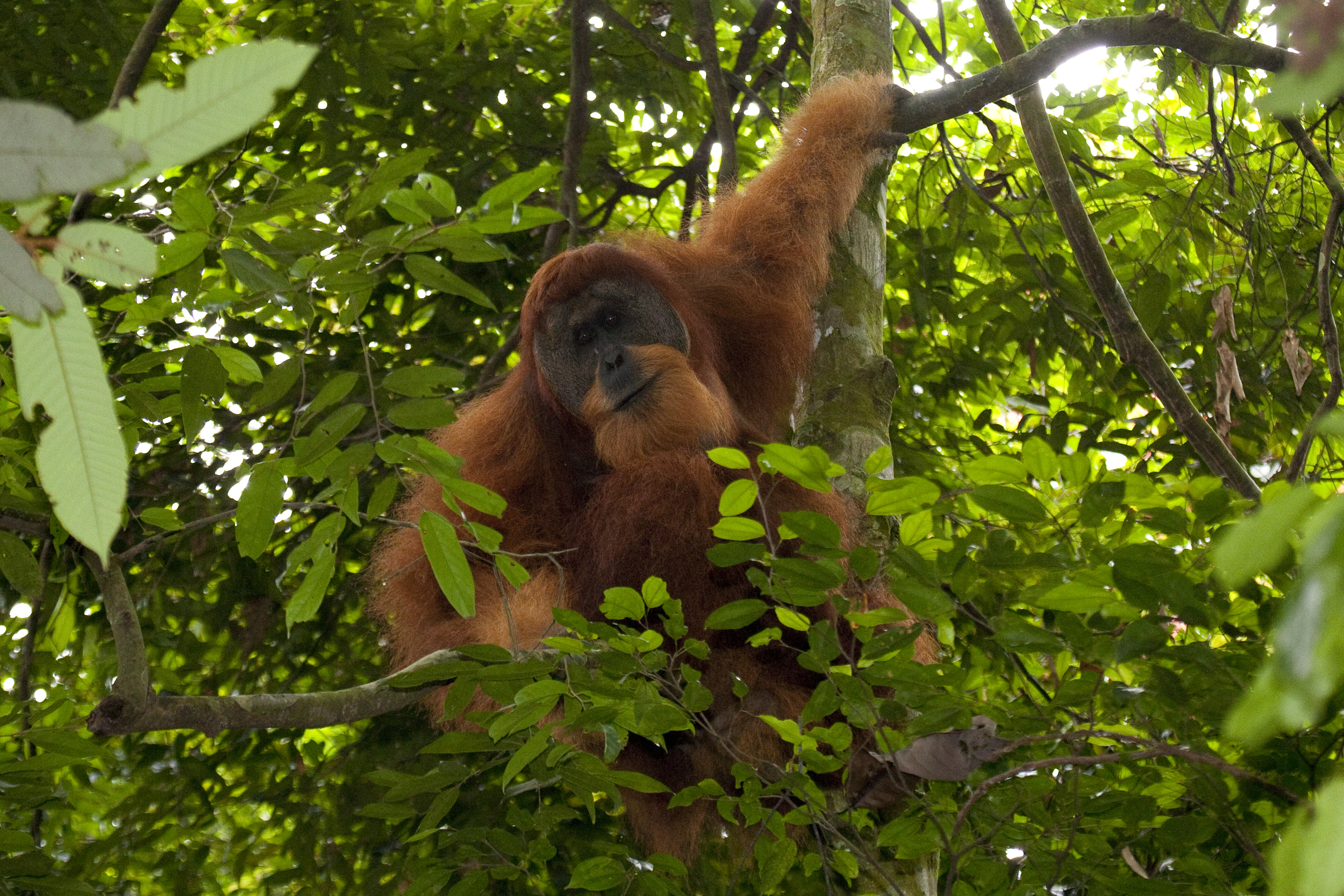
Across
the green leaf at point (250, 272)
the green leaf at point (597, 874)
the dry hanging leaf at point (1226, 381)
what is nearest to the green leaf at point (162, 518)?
the green leaf at point (250, 272)

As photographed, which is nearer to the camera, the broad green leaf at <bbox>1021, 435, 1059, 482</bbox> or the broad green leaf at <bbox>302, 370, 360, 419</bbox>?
the broad green leaf at <bbox>1021, 435, 1059, 482</bbox>

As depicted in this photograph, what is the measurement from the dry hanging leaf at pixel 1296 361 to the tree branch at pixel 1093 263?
225 mm

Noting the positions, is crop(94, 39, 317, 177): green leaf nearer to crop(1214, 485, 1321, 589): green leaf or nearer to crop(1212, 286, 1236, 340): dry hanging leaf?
crop(1214, 485, 1321, 589): green leaf

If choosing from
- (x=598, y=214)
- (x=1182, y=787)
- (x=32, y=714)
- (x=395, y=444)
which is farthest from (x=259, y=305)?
(x=598, y=214)

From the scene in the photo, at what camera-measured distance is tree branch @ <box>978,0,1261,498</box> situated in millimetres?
2518

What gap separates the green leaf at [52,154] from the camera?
63 centimetres

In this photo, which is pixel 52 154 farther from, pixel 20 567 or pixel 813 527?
pixel 20 567

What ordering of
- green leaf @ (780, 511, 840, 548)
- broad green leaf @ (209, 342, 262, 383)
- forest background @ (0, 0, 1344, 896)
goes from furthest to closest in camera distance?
broad green leaf @ (209, 342, 262, 383) → green leaf @ (780, 511, 840, 548) → forest background @ (0, 0, 1344, 896)

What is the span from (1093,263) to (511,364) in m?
2.77

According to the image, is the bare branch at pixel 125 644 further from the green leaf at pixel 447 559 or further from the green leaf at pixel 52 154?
the green leaf at pixel 52 154

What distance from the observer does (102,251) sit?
30.4 inches

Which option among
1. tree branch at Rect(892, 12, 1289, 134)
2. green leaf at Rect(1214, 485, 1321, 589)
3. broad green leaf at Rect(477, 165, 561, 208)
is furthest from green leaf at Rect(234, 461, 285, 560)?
tree branch at Rect(892, 12, 1289, 134)

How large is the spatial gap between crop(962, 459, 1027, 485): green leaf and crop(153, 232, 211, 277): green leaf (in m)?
1.21

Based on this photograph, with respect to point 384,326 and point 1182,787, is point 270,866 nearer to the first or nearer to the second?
point 384,326
